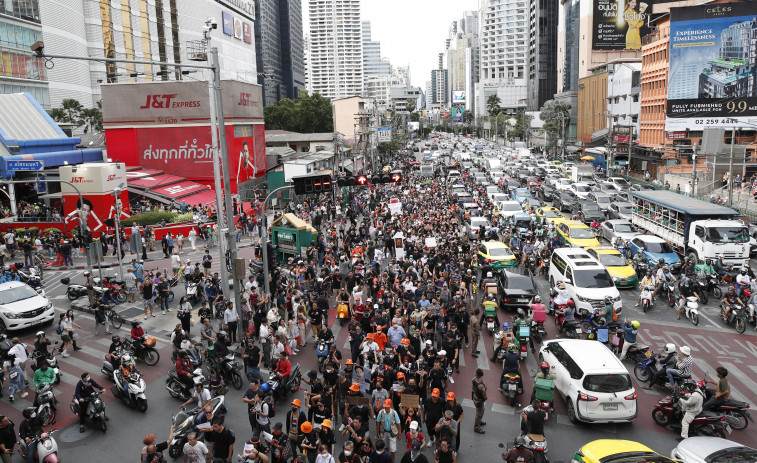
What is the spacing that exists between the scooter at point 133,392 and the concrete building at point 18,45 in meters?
42.4

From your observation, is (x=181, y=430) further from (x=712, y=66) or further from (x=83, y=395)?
(x=712, y=66)

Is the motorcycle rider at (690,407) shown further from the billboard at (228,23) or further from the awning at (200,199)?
the billboard at (228,23)

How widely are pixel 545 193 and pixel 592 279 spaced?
31623mm

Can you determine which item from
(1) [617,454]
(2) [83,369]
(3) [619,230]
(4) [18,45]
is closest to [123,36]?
(4) [18,45]

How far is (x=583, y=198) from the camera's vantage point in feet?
139

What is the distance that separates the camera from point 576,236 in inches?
1083

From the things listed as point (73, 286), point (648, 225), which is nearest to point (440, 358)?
point (73, 286)

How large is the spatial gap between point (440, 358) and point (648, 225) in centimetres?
2210

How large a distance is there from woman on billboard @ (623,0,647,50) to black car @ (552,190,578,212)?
60724 mm

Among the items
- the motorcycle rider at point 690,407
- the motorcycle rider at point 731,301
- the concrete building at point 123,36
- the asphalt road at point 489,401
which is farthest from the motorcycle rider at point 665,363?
the concrete building at point 123,36

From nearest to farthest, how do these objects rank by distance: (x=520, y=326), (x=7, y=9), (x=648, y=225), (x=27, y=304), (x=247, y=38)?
(x=520, y=326) < (x=27, y=304) < (x=648, y=225) < (x=7, y=9) < (x=247, y=38)

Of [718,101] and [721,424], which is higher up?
[718,101]

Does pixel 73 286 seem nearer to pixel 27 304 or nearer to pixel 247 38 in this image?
pixel 27 304

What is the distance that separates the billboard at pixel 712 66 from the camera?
52031 mm
